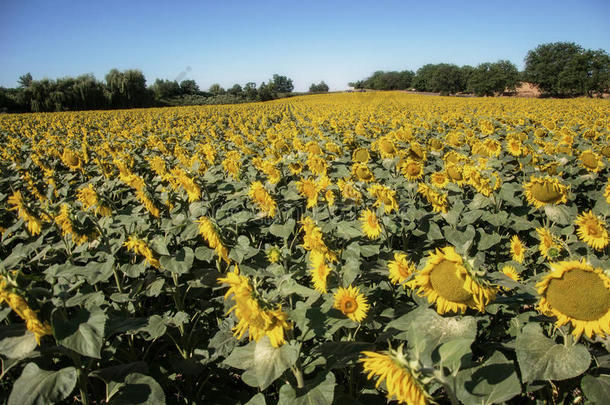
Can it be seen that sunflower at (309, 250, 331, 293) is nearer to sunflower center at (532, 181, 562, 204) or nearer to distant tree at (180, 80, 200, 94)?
sunflower center at (532, 181, 562, 204)

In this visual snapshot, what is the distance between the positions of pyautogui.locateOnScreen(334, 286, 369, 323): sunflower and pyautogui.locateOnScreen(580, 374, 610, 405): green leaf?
1102mm

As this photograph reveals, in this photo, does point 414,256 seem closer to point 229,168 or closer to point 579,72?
point 229,168

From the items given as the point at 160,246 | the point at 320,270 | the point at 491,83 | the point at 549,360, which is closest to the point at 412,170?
the point at 320,270

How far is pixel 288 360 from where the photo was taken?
146 cm

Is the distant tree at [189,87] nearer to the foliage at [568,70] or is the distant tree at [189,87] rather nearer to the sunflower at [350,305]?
the foliage at [568,70]

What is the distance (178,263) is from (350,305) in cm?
134

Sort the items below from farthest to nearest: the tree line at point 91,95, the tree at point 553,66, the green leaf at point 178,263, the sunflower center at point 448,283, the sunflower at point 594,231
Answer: the tree at point 553,66
the tree line at point 91,95
the sunflower at point 594,231
the green leaf at point 178,263
the sunflower center at point 448,283

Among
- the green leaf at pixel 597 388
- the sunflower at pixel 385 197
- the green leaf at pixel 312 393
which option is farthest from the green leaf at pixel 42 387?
the sunflower at pixel 385 197

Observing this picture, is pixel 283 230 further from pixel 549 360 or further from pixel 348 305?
pixel 549 360

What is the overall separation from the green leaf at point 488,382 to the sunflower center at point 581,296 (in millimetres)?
Answer: 366

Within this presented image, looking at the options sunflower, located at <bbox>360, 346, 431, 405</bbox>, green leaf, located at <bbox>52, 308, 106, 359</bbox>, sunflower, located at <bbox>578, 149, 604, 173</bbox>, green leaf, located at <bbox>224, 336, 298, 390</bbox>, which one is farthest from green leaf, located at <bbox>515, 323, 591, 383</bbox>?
sunflower, located at <bbox>578, 149, 604, 173</bbox>

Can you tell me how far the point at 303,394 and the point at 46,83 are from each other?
55.7m

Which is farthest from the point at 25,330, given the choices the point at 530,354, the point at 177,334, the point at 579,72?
the point at 579,72

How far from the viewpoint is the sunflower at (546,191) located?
10.2ft
